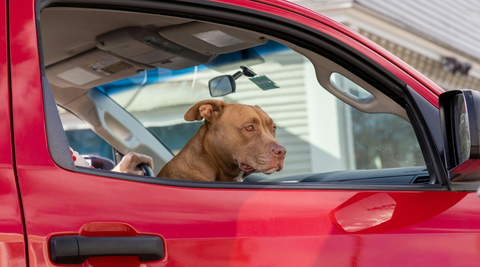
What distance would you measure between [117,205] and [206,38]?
4.08 ft

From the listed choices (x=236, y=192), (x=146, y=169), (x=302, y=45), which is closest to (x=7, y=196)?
(x=236, y=192)

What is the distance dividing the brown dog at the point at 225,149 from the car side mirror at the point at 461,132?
1.15 m

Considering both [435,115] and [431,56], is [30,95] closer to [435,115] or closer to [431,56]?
[435,115]

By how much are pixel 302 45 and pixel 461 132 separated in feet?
2.15

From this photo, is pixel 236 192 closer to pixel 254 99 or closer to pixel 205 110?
pixel 205 110

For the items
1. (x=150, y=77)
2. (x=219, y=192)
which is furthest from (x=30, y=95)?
(x=150, y=77)

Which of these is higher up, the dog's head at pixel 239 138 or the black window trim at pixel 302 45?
the black window trim at pixel 302 45

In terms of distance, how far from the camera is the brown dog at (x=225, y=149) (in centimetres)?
255

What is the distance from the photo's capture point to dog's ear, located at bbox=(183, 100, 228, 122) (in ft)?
8.66

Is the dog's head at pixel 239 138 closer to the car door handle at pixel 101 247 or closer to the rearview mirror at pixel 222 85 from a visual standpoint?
the rearview mirror at pixel 222 85

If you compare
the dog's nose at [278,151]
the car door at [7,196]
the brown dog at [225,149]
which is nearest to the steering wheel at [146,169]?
the brown dog at [225,149]

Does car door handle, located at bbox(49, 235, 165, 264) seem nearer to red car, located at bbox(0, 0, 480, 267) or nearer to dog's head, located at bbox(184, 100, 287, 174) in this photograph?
A: red car, located at bbox(0, 0, 480, 267)

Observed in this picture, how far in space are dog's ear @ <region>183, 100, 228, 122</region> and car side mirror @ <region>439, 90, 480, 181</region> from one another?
143 cm

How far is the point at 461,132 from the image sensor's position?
4.87 ft
